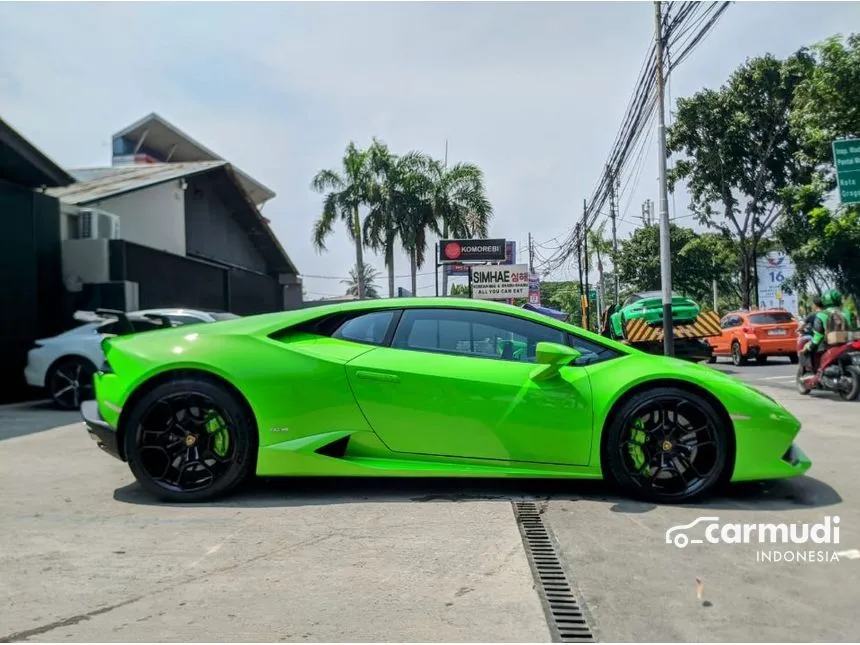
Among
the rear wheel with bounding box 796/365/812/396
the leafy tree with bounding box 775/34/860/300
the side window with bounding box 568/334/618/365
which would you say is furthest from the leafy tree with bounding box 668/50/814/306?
the side window with bounding box 568/334/618/365

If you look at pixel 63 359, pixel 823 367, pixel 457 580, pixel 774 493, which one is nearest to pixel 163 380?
pixel 457 580

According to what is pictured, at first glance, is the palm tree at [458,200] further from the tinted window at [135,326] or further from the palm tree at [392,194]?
the tinted window at [135,326]

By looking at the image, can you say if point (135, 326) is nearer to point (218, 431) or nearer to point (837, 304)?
point (218, 431)

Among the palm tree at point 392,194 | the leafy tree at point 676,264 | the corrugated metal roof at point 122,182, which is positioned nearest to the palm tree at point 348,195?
the palm tree at point 392,194

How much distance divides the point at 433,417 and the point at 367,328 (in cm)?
76

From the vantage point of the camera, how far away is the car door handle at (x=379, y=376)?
4336 mm

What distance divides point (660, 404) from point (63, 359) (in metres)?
8.88

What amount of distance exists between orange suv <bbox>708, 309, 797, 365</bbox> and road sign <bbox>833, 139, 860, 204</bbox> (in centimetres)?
618

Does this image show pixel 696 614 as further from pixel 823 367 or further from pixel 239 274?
pixel 239 274

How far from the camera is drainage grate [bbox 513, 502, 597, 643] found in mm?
2667

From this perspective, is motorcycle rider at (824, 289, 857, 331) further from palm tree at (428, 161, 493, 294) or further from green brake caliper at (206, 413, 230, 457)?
palm tree at (428, 161, 493, 294)

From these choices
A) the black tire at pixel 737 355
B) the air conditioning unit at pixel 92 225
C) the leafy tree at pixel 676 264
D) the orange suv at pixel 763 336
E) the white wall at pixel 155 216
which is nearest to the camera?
the air conditioning unit at pixel 92 225

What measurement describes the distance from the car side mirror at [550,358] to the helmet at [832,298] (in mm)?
7029

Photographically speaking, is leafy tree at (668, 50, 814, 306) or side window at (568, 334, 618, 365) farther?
leafy tree at (668, 50, 814, 306)
